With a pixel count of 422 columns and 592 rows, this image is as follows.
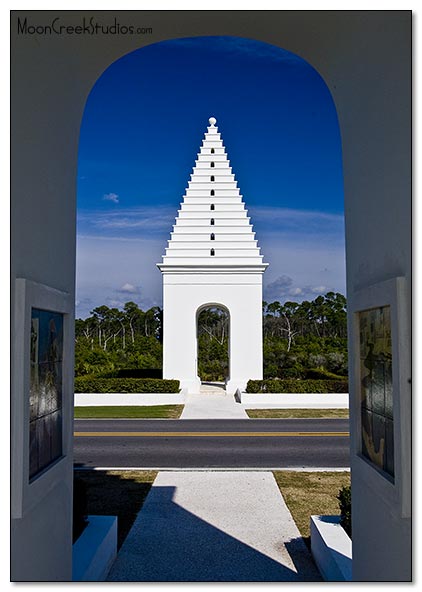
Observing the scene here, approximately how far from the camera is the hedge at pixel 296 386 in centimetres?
2209

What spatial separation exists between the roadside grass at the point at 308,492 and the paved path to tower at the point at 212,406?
795 cm

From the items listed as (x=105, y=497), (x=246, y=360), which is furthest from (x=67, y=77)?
(x=246, y=360)

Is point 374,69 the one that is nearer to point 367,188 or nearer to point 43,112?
point 367,188

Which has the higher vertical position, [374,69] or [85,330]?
[374,69]

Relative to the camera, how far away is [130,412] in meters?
20.0

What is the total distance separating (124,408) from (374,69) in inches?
734

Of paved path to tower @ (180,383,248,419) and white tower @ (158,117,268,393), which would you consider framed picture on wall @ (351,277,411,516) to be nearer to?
paved path to tower @ (180,383,248,419)

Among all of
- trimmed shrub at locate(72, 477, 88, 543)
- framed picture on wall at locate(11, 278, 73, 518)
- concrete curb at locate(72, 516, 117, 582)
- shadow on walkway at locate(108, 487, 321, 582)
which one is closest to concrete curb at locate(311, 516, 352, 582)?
shadow on walkway at locate(108, 487, 321, 582)

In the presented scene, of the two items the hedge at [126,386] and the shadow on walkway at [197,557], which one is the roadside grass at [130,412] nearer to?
the hedge at [126,386]

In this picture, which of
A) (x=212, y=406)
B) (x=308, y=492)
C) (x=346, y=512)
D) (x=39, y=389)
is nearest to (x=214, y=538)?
(x=346, y=512)

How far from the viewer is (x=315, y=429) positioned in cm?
1661

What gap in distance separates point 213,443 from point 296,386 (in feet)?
27.6

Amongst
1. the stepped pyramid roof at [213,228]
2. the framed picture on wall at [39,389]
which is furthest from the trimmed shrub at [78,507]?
the stepped pyramid roof at [213,228]

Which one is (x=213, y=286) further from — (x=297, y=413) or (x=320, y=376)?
(x=297, y=413)
